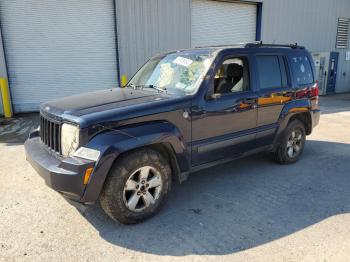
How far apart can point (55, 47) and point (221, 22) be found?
A: 6988 mm

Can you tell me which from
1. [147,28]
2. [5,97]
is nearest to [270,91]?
[147,28]

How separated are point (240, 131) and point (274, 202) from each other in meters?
1.05

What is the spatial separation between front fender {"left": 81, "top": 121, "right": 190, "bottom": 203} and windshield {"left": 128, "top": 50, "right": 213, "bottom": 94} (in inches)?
26.0

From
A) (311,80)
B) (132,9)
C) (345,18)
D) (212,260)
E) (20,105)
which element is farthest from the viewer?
(345,18)

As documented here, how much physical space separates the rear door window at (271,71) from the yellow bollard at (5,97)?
26.2 feet

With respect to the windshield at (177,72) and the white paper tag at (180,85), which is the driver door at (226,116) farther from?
the white paper tag at (180,85)

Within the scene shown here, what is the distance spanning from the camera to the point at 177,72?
415 centimetres

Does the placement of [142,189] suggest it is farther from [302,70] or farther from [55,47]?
[55,47]

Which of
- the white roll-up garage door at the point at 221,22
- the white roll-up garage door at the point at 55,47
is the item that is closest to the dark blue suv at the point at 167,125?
the white roll-up garage door at the point at 55,47

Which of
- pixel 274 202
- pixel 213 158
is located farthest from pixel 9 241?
pixel 274 202

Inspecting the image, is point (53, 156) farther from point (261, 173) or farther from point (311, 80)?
point (311, 80)

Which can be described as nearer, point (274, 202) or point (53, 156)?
point (53, 156)

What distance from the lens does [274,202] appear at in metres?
3.90

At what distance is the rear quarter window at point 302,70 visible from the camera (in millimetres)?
5089
